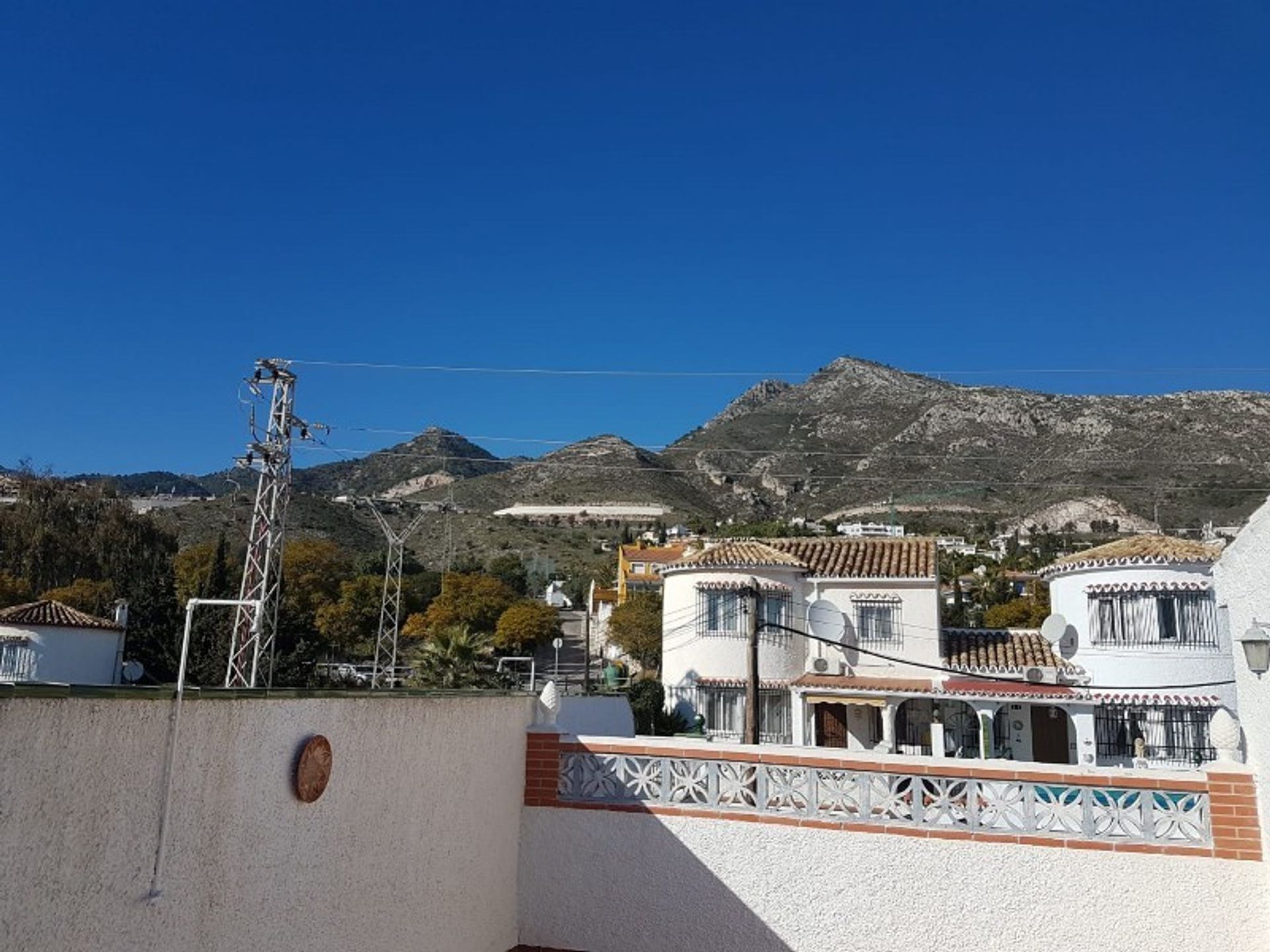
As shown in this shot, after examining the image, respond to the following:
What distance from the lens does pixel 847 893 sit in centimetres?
586

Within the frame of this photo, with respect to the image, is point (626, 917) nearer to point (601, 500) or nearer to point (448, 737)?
point (448, 737)

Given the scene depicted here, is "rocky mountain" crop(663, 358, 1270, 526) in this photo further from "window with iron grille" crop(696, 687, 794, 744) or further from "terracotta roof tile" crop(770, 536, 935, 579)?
"window with iron grille" crop(696, 687, 794, 744)

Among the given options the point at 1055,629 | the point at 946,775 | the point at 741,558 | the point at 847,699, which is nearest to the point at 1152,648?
the point at 1055,629

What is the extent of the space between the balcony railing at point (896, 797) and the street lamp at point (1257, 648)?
882 mm

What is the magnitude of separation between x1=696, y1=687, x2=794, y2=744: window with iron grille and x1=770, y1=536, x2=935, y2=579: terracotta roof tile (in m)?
3.75

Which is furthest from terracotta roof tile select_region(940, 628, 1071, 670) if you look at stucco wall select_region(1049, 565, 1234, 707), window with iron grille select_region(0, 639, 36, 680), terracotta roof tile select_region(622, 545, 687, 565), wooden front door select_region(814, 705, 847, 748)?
terracotta roof tile select_region(622, 545, 687, 565)

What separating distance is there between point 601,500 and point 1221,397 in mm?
55908

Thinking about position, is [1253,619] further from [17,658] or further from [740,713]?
[17,658]

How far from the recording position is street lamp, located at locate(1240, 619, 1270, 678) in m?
4.94

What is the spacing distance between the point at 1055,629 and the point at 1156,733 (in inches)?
115

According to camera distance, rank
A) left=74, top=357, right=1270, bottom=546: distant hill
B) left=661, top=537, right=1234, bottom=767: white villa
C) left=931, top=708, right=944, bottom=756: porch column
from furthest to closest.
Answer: left=74, top=357, right=1270, bottom=546: distant hill → left=931, top=708, right=944, bottom=756: porch column → left=661, top=537, right=1234, bottom=767: white villa

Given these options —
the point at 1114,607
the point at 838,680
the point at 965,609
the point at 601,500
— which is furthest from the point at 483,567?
the point at 1114,607

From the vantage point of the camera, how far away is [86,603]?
41.1 m

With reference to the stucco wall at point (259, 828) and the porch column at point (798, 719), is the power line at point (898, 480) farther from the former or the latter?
the stucco wall at point (259, 828)
